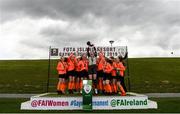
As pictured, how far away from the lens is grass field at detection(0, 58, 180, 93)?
33.7 metres

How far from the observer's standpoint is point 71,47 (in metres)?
24.8

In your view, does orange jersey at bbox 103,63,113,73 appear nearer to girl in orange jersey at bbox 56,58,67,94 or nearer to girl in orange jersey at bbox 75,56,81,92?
girl in orange jersey at bbox 75,56,81,92

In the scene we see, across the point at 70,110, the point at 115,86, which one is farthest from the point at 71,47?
the point at 70,110

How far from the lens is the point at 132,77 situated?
1570 inches

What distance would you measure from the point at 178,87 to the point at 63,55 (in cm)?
1255

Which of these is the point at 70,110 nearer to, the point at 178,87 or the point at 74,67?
the point at 74,67

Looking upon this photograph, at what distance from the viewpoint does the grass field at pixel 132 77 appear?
111 feet

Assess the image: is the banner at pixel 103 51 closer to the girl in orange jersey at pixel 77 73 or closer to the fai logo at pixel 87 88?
the girl in orange jersey at pixel 77 73

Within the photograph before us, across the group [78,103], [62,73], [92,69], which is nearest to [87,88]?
[78,103]

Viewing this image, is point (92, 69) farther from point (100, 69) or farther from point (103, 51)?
point (103, 51)

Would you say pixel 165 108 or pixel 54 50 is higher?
pixel 54 50

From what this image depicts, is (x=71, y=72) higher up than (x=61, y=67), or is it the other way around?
(x=61, y=67)

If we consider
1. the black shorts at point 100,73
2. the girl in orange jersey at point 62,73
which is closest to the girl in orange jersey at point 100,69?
the black shorts at point 100,73

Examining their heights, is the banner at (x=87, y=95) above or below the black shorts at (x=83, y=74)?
below
